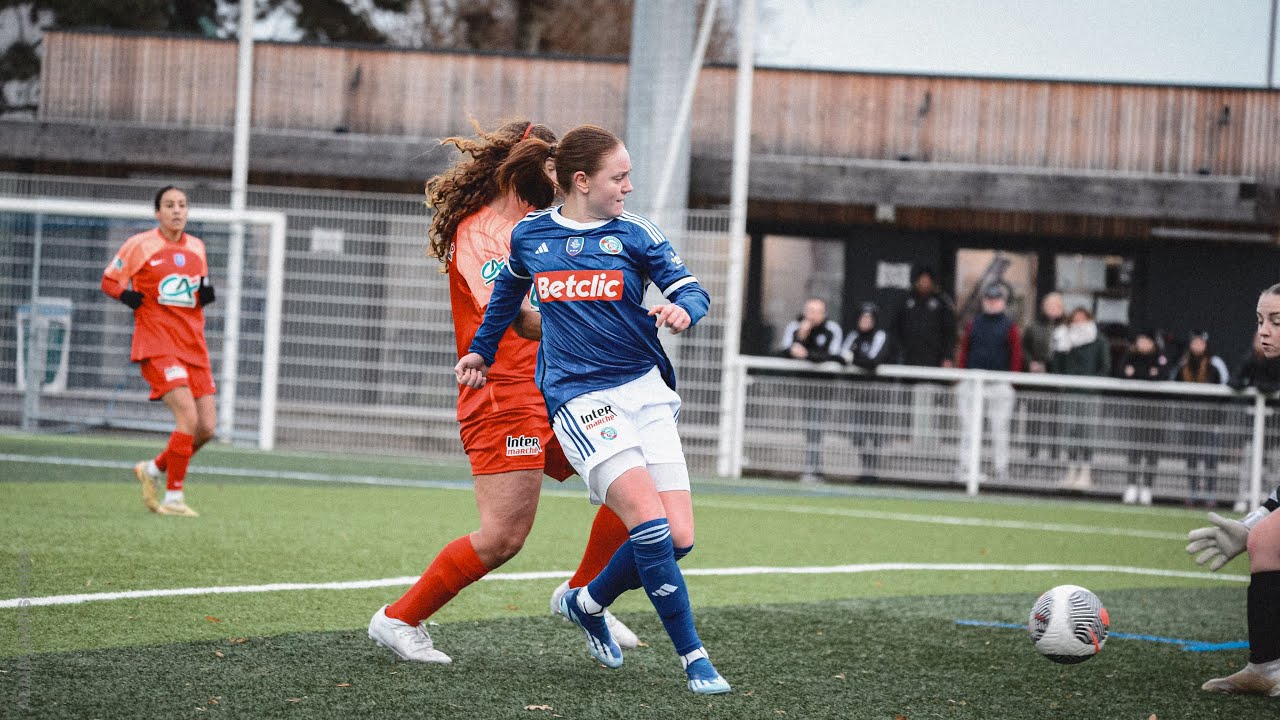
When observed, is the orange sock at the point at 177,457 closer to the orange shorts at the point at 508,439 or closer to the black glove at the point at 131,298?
the black glove at the point at 131,298

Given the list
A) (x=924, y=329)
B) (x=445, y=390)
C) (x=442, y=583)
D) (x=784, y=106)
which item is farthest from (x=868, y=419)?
(x=442, y=583)

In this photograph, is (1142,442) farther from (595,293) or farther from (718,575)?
(595,293)

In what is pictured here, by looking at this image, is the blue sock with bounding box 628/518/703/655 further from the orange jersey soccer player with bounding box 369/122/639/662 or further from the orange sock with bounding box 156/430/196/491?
the orange sock with bounding box 156/430/196/491

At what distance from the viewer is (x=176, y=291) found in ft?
30.3

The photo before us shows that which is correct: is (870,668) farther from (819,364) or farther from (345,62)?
(345,62)

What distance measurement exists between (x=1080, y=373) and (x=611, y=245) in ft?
37.8

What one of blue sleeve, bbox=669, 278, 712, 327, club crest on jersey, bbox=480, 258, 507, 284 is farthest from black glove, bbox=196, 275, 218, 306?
blue sleeve, bbox=669, 278, 712, 327

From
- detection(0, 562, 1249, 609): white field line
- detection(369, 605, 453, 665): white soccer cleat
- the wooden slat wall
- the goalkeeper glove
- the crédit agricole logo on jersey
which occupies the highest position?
the wooden slat wall

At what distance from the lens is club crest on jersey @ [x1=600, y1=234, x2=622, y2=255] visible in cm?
471

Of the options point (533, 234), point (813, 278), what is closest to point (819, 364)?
point (813, 278)

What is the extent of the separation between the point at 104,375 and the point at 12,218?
2136 mm

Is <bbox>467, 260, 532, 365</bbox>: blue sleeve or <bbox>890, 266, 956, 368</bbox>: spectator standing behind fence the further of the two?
<bbox>890, 266, 956, 368</bbox>: spectator standing behind fence

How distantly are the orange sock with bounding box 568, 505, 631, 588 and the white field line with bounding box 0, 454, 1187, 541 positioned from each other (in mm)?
6225

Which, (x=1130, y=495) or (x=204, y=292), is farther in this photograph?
(x=1130, y=495)
